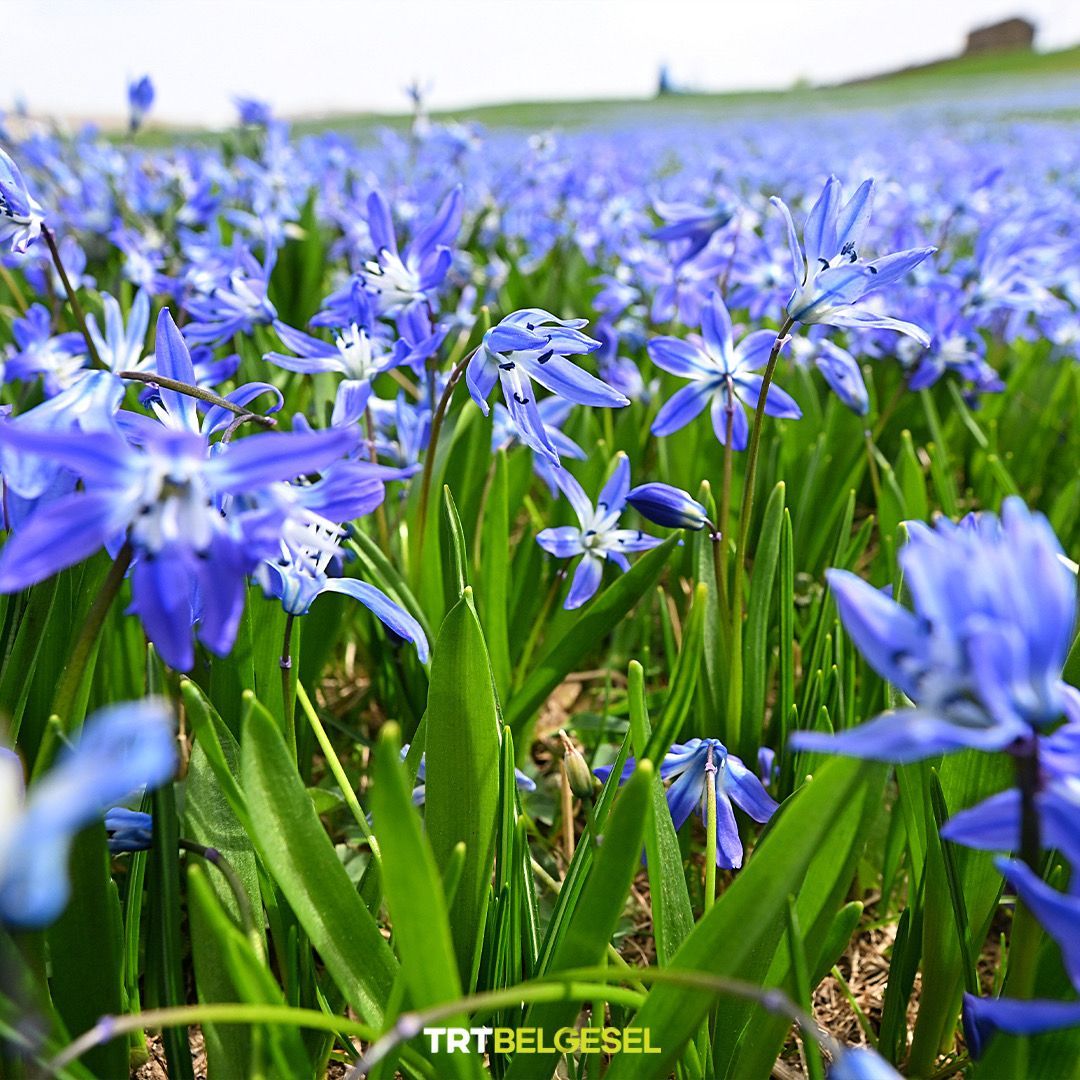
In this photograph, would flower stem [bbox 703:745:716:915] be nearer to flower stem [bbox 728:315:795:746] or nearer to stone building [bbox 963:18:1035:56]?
flower stem [bbox 728:315:795:746]

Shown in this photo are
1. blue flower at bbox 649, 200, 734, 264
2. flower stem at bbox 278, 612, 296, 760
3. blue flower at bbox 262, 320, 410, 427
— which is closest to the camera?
flower stem at bbox 278, 612, 296, 760

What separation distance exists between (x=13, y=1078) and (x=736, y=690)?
86cm

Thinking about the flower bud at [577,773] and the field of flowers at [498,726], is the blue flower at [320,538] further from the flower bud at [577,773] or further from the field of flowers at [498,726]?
the flower bud at [577,773]

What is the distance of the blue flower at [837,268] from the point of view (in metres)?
1.13

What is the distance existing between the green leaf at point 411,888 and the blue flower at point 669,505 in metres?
0.66

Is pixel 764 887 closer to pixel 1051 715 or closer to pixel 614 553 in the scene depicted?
pixel 1051 715

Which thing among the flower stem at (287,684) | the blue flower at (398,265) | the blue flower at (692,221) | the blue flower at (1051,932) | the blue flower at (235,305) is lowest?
the flower stem at (287,684)

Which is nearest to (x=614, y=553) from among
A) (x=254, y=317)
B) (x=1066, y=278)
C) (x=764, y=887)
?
(x=254, y=317)

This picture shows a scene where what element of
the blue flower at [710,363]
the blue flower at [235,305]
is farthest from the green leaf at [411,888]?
the blue flower at [235,305]

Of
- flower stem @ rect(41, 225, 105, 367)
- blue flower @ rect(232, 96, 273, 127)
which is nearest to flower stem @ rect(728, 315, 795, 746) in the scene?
flower stem @ rect(41, 225, 105, 367)

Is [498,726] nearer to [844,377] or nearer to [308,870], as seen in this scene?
[308,870]

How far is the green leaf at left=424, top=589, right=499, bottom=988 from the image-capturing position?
0.96 m

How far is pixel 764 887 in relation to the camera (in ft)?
2.42

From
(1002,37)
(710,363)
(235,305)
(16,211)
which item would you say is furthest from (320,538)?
(1002,37)
